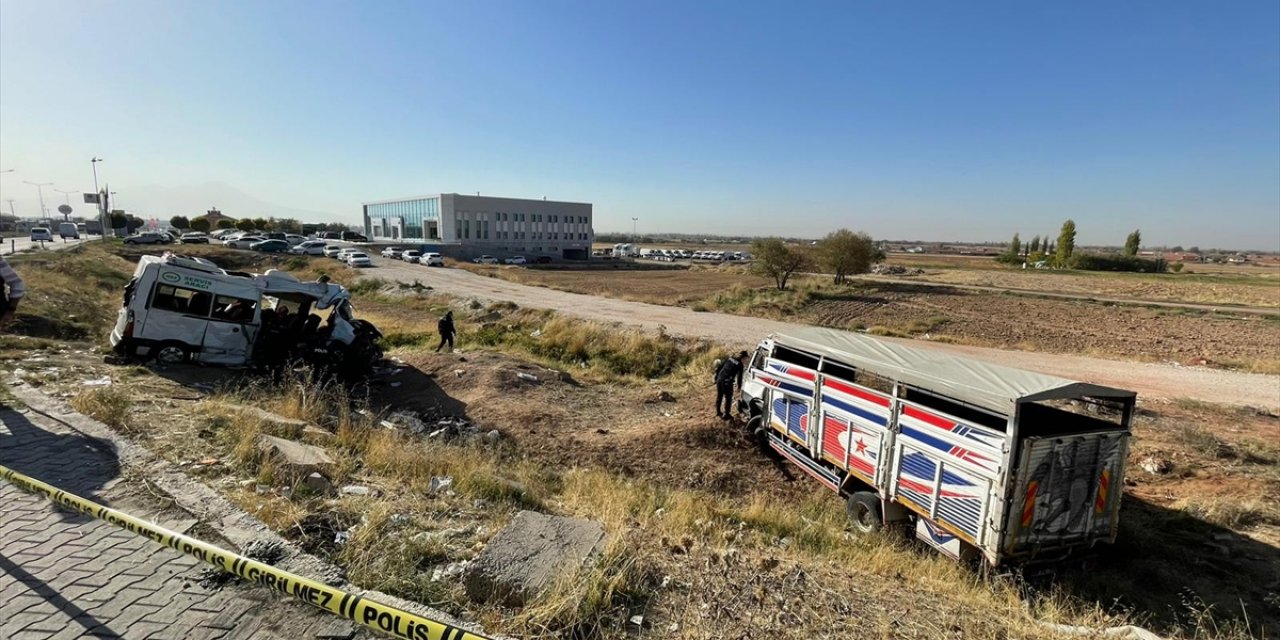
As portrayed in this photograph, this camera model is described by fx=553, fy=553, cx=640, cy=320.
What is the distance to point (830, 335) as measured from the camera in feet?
30.0

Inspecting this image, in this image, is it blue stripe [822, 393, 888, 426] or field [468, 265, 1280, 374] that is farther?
field [468, 265, 1280, 374]

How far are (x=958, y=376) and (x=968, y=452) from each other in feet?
3.13

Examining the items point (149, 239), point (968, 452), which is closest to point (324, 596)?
point (968, 452)

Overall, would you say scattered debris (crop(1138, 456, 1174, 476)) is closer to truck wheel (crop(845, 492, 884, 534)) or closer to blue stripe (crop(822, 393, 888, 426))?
truck wheel (crop(845, 492, 884, 534))

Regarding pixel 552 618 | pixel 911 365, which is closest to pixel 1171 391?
pixel 911 365

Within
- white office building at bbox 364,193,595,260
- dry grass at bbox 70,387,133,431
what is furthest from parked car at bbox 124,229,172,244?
dry grass at bbox 70,387,133,431

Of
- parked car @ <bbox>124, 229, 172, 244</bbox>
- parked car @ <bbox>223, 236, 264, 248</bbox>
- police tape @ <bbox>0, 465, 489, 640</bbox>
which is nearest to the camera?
police tape @ <bbox>0, 465, 489, 640</bbox>

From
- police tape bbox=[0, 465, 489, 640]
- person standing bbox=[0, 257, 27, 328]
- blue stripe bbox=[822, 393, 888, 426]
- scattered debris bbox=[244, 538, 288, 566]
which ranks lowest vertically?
scattered debris bbox=[244, 538, 288, 566]

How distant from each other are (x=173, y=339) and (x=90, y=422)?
219 inches

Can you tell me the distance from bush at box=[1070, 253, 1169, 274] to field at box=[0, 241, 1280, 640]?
288ft

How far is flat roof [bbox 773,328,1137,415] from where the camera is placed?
221 inches

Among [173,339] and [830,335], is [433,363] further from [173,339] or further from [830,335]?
[830,335]

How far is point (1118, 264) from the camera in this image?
82250 mm

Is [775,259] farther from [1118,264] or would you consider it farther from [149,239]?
[1118,264]
